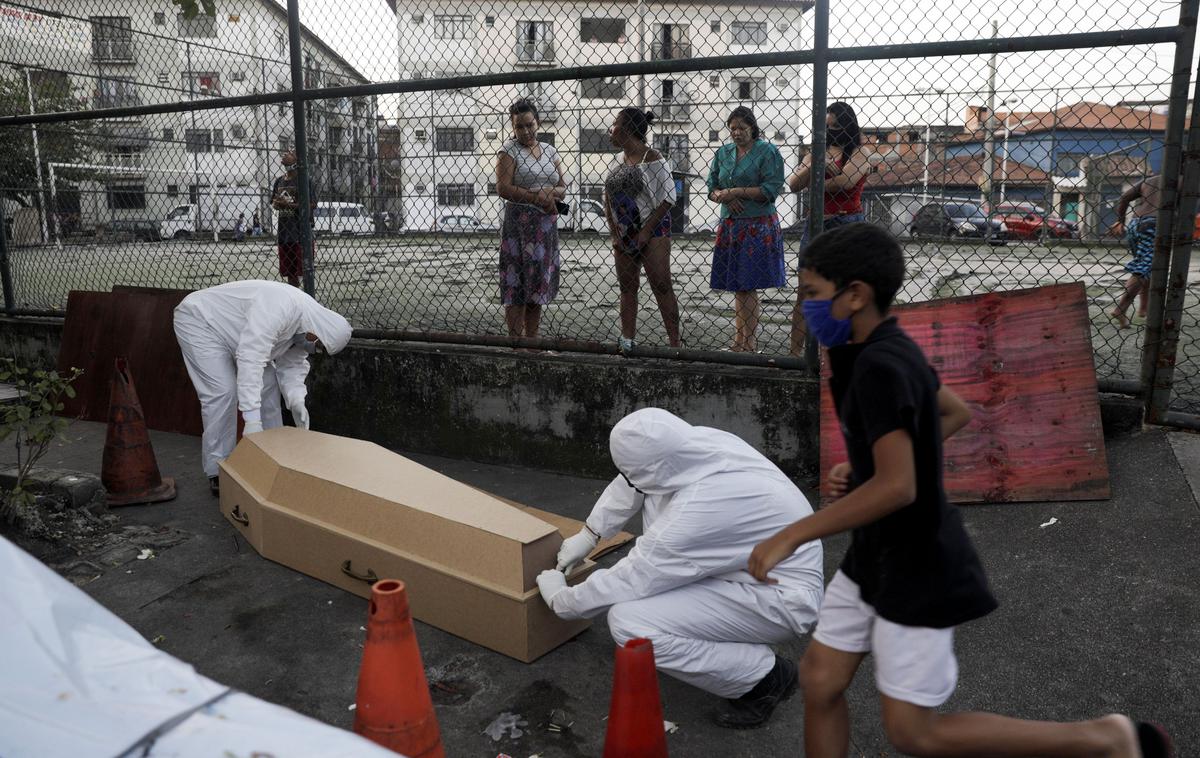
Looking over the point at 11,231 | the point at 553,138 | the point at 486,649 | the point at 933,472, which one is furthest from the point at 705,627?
the point at 11,231

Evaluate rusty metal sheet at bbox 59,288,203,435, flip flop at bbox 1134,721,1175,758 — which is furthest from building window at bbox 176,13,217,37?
flip flop at bbox 1134,721,1175,758

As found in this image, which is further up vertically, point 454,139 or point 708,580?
point 454,139

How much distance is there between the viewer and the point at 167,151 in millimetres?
Result: 8750

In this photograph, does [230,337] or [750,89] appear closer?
[750,89]

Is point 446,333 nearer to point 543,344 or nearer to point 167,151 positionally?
point 543,344

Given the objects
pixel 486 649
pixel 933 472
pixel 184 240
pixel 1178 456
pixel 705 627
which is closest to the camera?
pixel 933 472

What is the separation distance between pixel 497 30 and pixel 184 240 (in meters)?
4.43

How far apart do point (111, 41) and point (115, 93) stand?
193 centimetres

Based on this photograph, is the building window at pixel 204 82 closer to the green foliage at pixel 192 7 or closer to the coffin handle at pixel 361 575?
the green foliage at pixel 192 7

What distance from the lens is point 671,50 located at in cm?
547

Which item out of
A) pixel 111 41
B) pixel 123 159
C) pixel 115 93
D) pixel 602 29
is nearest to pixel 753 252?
pixel 602 29

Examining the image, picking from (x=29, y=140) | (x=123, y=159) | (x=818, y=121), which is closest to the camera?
(x=818, y=121)

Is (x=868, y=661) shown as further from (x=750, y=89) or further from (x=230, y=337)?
(x=230, y=337)

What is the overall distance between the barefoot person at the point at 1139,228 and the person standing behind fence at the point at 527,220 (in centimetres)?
319
